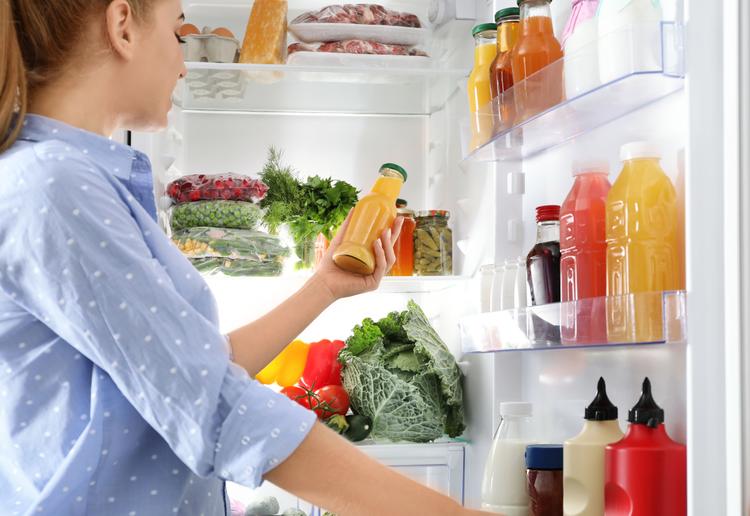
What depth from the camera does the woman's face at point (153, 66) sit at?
93 cm

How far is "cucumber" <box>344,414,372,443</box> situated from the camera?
1938 millimetres

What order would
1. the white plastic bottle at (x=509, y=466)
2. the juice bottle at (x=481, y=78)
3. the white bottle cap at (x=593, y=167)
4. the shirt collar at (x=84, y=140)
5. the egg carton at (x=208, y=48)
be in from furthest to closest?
the egg carton at (x=208, y=48) → the juice bottle at (x=481, y=78) → the white plastic bottle at (x=509, y=466) → the white bottle cap at (x=593, y=167) → the shirt collar at (x=84, y=140)

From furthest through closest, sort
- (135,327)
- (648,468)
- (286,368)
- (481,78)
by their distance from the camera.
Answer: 1. (286,368)
2. (481,78)
3. (648,468)
4. (135,327)

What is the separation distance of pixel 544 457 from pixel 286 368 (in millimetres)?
997

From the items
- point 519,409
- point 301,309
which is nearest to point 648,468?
point 519,409

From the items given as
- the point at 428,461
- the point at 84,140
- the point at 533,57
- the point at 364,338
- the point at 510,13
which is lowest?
the point at 428,461

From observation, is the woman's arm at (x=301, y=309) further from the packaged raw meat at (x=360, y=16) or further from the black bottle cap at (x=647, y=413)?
the packaged raw meat at (x=360, y=16)

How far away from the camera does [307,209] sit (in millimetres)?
2033

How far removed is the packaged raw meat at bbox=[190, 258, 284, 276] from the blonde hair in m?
1.05

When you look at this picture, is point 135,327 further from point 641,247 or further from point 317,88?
point 317,88

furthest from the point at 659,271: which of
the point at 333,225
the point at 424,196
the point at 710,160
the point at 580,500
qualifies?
the point at 424,196

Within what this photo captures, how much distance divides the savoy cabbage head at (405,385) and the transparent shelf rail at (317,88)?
0.61 m

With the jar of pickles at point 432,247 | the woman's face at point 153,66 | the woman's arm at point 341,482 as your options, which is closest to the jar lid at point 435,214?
the jar of pickles at point 432,247

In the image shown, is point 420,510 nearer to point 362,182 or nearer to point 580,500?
point 580,500
